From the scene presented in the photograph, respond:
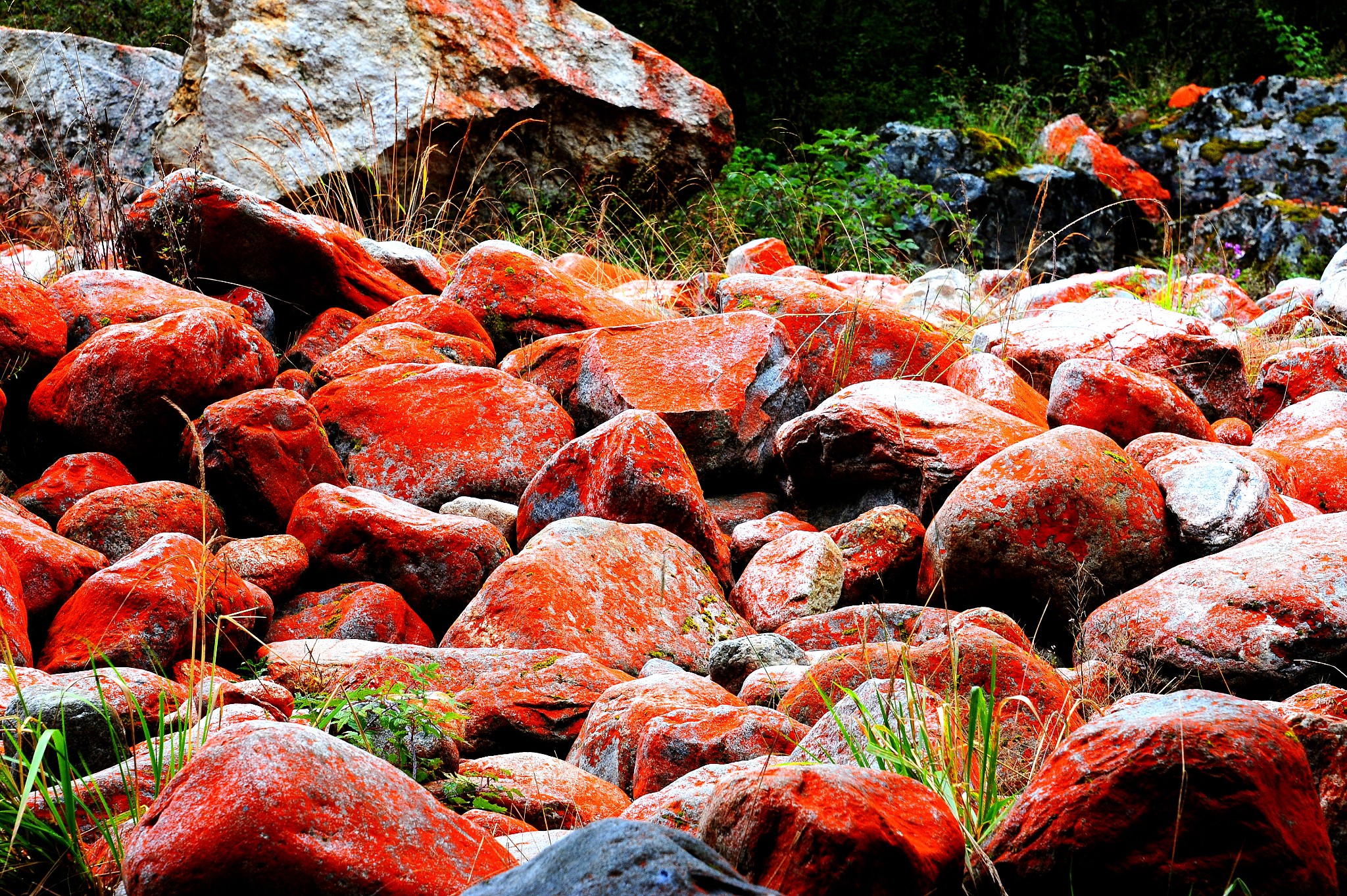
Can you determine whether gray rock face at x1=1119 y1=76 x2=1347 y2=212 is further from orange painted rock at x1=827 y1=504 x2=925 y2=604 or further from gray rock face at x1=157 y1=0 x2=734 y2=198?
orange painted rock at x1=827 y1=504 x2=925 y2=604

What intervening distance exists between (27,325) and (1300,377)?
17.6 feet

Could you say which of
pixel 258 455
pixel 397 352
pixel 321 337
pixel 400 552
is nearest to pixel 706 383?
pixel 397 352

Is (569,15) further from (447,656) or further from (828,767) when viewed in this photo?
(828,767)

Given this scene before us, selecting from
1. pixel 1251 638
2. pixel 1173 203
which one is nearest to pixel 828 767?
pixel 1251 638

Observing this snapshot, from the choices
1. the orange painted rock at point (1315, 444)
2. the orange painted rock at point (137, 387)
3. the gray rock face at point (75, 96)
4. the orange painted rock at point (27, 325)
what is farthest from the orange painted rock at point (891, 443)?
the gray rock face at point (75, 96)

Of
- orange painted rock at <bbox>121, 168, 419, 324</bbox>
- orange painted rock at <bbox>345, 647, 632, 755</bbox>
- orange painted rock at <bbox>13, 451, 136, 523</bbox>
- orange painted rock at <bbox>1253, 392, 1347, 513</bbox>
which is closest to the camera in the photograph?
orange painted rock at <bbox>345, 647, 632, 755</bbox>

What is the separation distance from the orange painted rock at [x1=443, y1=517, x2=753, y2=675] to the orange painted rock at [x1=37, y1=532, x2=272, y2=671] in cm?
64

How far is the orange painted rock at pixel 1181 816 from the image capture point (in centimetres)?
161

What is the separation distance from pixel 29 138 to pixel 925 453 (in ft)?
21.5

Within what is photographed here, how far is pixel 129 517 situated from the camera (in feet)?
11.7

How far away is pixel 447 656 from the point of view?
2.96 meters

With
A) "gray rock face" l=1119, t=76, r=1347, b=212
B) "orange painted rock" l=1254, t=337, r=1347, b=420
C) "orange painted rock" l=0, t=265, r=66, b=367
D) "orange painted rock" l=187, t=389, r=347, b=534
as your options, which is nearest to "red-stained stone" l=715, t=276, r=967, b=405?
"orange painted rock" l=1254, t=337, r=1347, b=420

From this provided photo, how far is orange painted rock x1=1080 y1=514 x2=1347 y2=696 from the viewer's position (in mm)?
2977

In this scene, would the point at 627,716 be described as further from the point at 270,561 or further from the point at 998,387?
the point at 998,387
